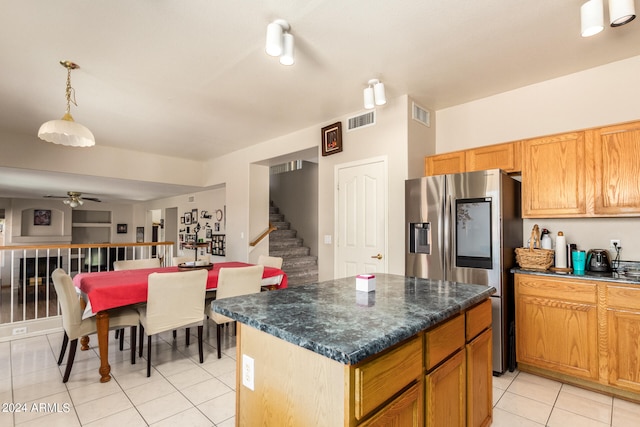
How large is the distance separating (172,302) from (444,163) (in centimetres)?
308

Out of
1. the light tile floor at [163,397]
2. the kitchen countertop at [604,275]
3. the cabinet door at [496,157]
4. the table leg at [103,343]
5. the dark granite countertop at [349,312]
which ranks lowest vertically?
the light tile floor at [163,397]

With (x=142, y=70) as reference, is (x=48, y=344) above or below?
below

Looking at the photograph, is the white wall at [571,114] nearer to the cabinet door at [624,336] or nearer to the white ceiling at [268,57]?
the white ceiling at [268,57]

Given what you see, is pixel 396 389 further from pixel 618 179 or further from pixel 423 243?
pixel 618 179

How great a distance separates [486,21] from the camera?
2.17 meters

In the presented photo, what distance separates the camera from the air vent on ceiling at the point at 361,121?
3.69m

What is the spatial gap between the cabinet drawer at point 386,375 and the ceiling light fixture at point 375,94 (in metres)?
2.21

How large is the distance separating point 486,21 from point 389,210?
6.24 feet

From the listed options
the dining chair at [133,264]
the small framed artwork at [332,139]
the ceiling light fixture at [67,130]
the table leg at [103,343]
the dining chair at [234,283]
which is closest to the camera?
the ceiling light fixture at [67,130]

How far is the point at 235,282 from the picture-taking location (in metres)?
3.16

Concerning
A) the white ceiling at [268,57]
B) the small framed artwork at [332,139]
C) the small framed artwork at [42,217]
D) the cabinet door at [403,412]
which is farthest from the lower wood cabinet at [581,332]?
the small framed artwork at [42,217]

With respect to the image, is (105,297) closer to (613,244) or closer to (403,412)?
(403,412)

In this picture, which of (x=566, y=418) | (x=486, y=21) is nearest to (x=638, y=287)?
(x=566, y=418)

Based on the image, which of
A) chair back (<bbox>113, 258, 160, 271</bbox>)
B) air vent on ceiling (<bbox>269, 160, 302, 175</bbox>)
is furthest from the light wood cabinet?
air vent on ceiling (<bbox>269, 160, 302, 175</bbox>)
